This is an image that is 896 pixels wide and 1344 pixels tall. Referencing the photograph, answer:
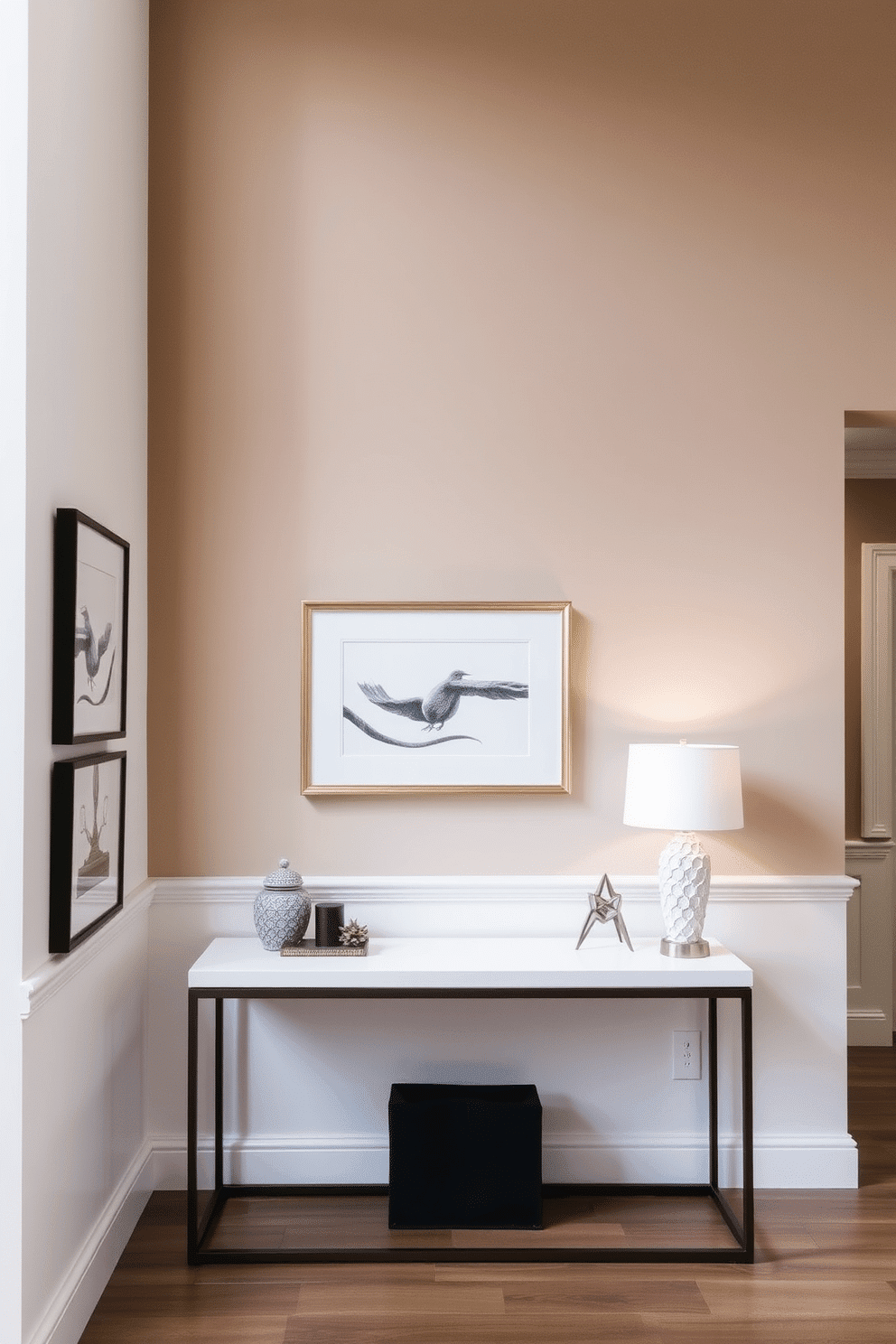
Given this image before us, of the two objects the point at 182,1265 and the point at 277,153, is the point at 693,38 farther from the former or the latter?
the point at 182,1265

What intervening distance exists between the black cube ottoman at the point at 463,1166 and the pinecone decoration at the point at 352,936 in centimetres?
41

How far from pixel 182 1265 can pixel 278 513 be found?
1883mm

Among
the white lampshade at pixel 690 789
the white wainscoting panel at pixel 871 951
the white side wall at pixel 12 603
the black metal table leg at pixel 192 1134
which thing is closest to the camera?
the white side wall at pixel 12 603

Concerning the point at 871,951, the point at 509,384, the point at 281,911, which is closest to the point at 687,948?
the point at 281,911

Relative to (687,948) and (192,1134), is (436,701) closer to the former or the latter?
(687,948)

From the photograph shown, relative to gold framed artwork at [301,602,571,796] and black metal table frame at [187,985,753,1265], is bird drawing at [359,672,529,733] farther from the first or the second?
black metal table frame at [187,985,753,1265]

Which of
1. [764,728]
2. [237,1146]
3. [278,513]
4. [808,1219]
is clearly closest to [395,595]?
[278,513]

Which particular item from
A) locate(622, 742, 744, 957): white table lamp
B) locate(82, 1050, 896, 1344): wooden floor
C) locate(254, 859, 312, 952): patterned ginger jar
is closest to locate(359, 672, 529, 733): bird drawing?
locate(622, 742, 744, 957): white table lamp

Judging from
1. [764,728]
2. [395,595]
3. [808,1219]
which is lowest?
[808,1219]

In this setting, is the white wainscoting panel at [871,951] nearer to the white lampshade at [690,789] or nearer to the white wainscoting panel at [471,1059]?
the white wainscoting panel at [471,1059]

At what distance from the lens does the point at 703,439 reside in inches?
113

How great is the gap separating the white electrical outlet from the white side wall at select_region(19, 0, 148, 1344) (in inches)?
57.0

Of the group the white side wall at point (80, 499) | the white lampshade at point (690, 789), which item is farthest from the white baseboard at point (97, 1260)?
the white lampshade at point (690, 789)

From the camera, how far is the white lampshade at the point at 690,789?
8.24 ft
